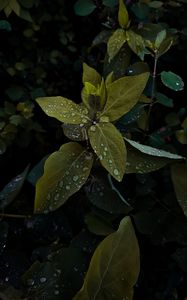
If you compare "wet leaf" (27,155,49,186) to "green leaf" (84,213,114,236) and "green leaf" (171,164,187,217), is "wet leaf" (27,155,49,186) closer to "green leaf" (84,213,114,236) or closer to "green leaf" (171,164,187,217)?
"green leaf" (84,213,114,236)

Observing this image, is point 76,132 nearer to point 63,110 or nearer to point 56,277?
point 63,110

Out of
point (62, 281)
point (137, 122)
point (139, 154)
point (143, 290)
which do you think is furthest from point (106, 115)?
point (143, 290)

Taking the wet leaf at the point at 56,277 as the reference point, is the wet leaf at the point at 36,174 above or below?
above

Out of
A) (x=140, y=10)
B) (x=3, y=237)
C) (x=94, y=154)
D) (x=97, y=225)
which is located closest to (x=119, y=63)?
(x=140, y=10)

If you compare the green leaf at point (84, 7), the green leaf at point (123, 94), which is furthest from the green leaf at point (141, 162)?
the green leaf at point (84, 7)

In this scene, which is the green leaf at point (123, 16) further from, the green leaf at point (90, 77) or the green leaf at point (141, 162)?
the green leaf at point (141, 162)

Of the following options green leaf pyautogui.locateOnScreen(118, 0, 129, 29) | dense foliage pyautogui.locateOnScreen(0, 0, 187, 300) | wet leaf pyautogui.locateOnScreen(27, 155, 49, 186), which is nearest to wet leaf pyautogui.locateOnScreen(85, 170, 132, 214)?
dense foliage pyautogui.locateOnScreen(0, 0, 187, 300)
